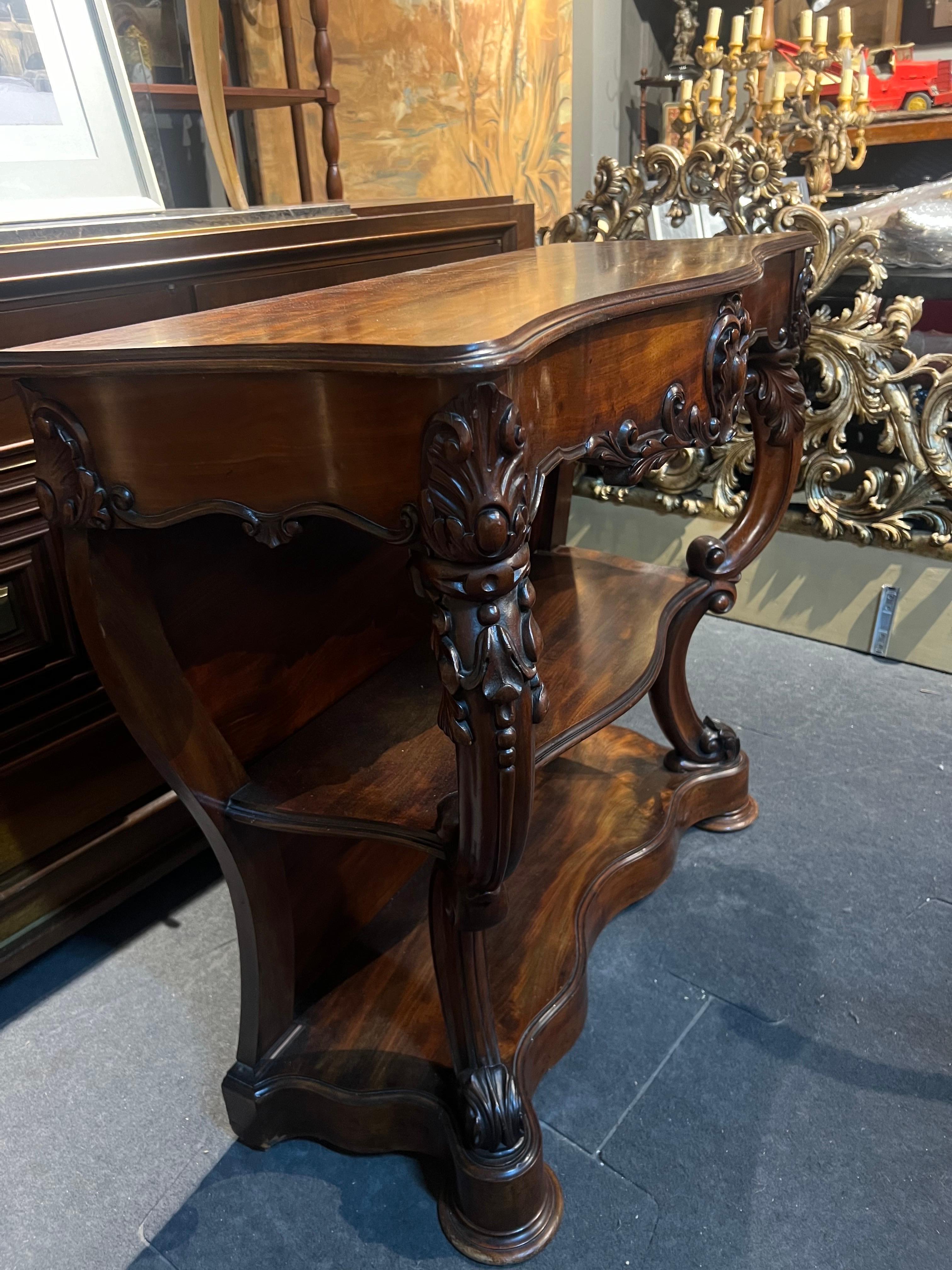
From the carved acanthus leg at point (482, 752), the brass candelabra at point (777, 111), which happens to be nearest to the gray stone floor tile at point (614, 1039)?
the carved acanthus leg at point (482, 752)

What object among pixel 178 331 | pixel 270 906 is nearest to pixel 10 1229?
pixel 270 906

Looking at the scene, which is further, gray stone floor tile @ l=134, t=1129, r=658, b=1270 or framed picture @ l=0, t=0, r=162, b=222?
framed picture @ l=0, t=0, r=162, b=222

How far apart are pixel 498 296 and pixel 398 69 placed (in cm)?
224

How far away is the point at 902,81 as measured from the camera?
3328mm

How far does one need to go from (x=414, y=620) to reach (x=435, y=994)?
1.57 ft

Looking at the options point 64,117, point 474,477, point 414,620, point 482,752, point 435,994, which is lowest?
point 435,994

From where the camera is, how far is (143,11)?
2092 mm

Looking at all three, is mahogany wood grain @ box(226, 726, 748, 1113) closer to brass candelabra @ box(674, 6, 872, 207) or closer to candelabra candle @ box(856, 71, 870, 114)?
brass candelabra @ box(674, 6, 872, 207)

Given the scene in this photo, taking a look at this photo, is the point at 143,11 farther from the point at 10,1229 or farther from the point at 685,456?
the point at 10,1229

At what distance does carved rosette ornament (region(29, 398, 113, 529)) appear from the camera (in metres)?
0.77

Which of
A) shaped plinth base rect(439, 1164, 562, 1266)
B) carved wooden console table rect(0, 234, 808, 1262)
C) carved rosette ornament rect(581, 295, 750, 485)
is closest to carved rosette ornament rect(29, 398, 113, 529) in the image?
carved wooden console table rect(0, 234, 808, 1262)

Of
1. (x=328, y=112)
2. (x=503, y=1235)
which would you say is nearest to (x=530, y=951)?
(x=503, y=1235)

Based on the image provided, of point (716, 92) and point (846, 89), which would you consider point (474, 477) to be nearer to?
point (716, 92)

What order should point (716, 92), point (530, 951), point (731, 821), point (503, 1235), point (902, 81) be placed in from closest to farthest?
point (503, 1235), point (530, 951), point (731, 821), point (716, 92), point (902, 81)
